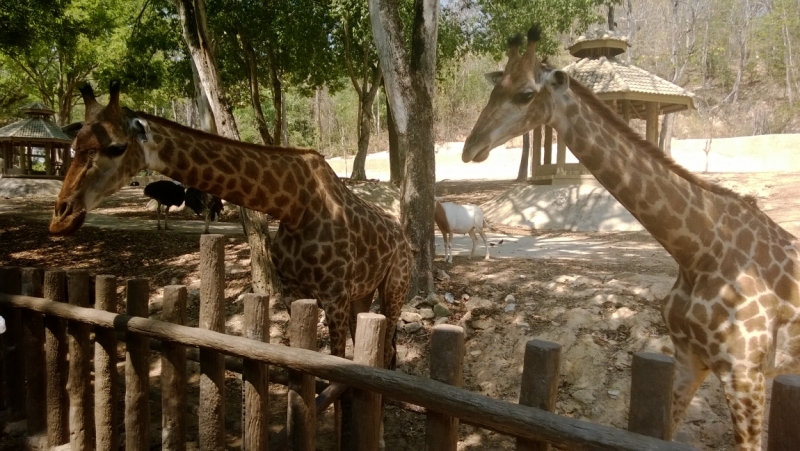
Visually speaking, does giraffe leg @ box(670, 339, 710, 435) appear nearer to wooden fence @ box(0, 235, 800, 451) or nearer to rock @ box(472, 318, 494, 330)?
wooden fence @ box(0, 235, 800, 451)

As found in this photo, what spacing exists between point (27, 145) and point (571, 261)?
2437 centimetres

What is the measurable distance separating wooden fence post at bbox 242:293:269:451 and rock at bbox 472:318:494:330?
3892 millimetres

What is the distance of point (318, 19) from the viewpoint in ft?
52.3

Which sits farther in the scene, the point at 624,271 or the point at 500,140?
the point at 624,271

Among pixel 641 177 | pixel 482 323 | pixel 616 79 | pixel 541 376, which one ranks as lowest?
pixel 482 323

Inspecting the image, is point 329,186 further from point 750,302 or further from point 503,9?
point 503,9

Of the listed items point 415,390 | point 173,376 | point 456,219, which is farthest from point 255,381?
point 456,219

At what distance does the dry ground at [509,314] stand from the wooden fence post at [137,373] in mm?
1432

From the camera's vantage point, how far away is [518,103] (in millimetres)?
2887

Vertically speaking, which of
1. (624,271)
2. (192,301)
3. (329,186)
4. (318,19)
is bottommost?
(192,301)

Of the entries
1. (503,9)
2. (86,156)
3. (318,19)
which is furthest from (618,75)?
(86,156)

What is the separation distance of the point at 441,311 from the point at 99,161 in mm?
4478

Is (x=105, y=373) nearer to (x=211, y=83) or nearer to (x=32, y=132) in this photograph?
(x=211, y=83)

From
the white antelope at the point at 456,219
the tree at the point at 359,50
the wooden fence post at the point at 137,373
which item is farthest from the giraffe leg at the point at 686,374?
the tree at the point at 359,50
